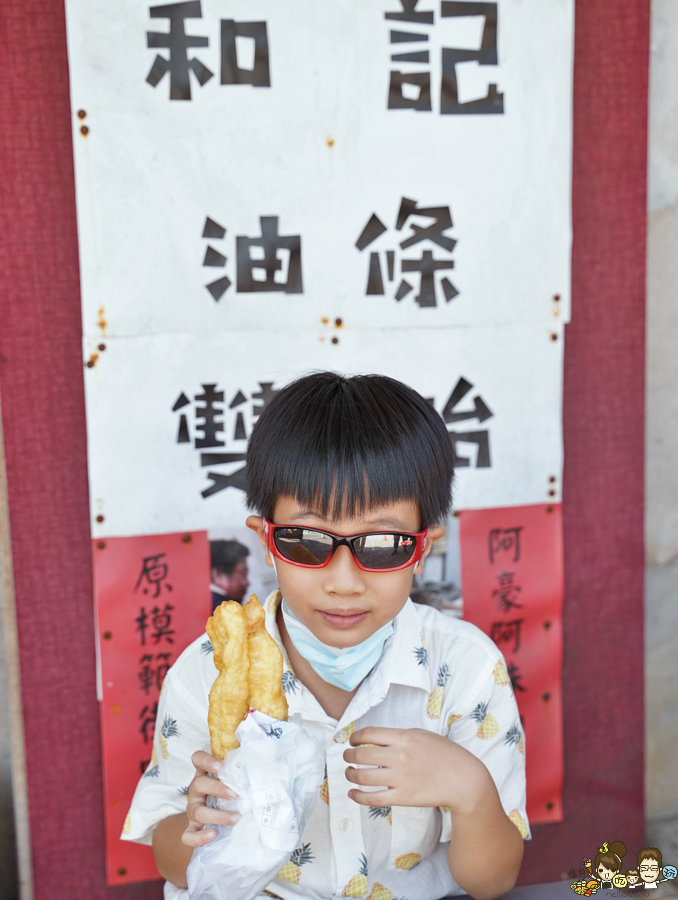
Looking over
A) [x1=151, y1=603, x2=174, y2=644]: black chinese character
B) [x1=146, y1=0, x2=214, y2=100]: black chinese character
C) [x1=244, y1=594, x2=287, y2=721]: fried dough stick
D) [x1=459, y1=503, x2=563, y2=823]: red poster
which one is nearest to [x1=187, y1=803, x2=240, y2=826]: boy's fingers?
[x1=244, y1=594, x2=287, y2=721]: fried dough stick

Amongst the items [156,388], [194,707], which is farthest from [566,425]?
[194,707]

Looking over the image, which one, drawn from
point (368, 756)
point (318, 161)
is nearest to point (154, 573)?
point (368, 756)

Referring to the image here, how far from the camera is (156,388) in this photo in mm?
1981

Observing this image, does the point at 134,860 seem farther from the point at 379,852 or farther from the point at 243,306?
the point at 243,306

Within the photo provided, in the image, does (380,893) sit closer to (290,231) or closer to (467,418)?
(467,418)

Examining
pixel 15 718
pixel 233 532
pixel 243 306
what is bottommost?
pixel 15 718

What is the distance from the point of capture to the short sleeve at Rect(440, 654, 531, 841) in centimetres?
164

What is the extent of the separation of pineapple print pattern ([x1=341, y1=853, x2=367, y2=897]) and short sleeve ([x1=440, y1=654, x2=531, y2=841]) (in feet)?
0.61

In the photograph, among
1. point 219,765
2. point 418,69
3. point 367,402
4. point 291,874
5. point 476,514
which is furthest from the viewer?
point 476,514

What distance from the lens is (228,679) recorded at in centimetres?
122

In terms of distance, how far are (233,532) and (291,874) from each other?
0.85 meters

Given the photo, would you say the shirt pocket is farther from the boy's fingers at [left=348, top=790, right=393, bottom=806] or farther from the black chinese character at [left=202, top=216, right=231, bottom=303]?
the black chinese character at [left=202, top=216, right=231, bottom=303]

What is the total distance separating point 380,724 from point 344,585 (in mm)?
455

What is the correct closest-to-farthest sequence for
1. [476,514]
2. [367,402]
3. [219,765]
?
[219,765], [367,402], [476,514]
